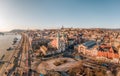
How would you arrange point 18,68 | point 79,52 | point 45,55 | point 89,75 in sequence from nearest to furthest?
1. point 89,75
2. point 18,68
3. point 45,55
4. point 79,52

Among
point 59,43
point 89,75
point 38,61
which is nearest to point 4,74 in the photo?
point 38,61

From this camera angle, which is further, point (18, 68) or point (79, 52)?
point (79, 52)

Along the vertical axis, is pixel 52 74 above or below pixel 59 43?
below

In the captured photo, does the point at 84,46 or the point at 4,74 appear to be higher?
the point at 84,46

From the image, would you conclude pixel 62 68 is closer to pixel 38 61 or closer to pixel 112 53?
pixel 38 61

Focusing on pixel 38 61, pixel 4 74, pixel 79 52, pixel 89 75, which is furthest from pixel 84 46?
pixel 4 74

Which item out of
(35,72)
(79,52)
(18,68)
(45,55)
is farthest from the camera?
(79,52)

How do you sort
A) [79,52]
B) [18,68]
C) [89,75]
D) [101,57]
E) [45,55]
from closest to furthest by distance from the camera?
[89,75] < [18,68] < [101,57] < [45,55] < [79,52]

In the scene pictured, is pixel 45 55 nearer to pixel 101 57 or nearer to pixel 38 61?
pixel 38 61

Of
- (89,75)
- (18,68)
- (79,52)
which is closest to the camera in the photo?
(89,75)
